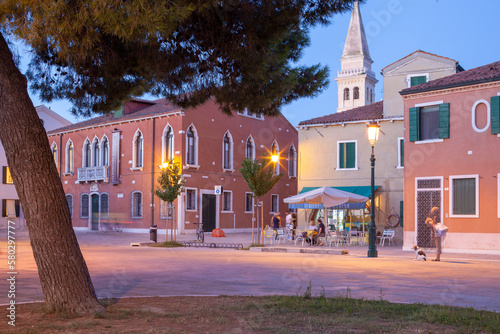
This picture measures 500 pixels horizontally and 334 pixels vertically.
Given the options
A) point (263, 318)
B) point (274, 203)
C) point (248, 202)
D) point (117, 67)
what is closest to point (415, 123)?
point (117, 67)

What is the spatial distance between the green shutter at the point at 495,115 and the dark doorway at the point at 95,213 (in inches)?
1162

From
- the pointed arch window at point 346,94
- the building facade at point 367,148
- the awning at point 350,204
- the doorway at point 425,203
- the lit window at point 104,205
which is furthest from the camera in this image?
the pointed arch window at point 346,94

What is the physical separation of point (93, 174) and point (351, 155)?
67.2 ft

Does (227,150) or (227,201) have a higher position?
(227,150)

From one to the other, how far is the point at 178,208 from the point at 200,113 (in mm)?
6579

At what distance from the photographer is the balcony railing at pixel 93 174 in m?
41.8

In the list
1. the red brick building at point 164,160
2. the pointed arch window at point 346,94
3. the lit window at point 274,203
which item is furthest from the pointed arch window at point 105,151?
the pointed arch window at point 346,94

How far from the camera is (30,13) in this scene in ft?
27.3

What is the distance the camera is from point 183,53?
1080cm

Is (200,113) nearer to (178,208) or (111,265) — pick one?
(178,208)

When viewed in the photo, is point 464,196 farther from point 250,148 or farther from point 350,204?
point 250,148

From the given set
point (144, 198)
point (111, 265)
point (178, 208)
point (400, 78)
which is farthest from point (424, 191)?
point (144, 198)

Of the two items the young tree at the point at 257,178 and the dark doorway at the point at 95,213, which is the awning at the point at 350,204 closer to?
the young tree at the point at 257,178

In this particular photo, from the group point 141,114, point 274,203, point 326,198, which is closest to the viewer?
point 326,198
